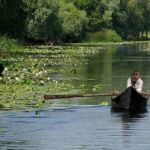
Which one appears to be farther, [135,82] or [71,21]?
[71,21]

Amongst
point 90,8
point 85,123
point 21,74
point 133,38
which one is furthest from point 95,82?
point 133,38

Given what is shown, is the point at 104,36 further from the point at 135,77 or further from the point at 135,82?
the point at 135,77

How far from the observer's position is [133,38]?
178 m

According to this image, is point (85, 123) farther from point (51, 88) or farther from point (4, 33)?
point (4, 33)

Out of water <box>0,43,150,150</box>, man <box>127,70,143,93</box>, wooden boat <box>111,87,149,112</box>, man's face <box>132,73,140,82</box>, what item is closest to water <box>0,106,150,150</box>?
water <box>0,43,150,150</box>

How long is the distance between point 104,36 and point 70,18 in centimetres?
2171

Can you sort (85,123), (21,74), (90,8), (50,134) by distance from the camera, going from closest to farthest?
(50,134)
(85,123)
(21,74)
(90,8)

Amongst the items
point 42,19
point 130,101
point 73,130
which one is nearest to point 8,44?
point 42,19

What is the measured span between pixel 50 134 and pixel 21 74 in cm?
1755

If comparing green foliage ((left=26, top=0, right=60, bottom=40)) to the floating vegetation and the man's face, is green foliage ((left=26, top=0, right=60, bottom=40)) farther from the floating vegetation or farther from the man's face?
the man's face

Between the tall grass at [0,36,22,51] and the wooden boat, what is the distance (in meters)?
33.7

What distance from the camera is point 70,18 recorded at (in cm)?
12719

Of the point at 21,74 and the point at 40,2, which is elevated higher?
the point at 40,2

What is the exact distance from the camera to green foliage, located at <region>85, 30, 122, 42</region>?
142m
